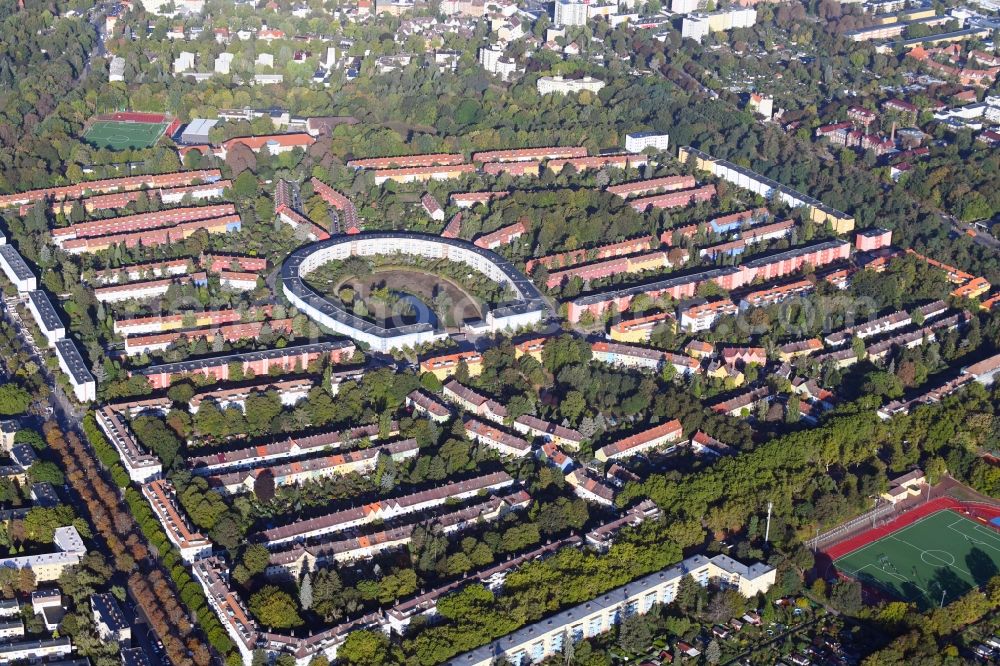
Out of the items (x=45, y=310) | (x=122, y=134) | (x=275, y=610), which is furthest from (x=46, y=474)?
(x=122, y=134)

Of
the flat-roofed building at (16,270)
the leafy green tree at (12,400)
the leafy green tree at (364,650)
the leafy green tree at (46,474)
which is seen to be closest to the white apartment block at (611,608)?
the leafy green tree at (364,650)

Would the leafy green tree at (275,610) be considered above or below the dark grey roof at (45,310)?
below

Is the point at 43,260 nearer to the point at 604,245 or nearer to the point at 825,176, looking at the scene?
the point at 604,245

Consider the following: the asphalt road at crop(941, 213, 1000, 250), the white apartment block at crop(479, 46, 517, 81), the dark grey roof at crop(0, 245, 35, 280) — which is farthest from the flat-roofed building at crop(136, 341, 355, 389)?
the white apartment block at crop(479, 46, 517, 81)

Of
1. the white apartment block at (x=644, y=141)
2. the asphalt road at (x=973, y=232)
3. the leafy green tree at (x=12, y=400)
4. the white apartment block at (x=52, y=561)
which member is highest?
the white apartment block at (x=644, y=141)

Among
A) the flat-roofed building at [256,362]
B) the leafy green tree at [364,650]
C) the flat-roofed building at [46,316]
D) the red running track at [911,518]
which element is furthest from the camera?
the flat-roofed building at [46,316]

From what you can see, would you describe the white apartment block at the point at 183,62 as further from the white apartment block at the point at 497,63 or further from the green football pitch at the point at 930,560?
the green football pitch at the point at 930,560

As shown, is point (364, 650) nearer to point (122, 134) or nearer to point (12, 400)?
point (12, 400)
